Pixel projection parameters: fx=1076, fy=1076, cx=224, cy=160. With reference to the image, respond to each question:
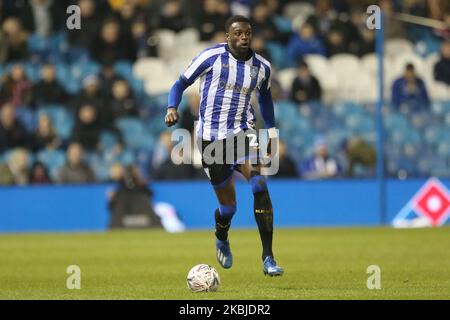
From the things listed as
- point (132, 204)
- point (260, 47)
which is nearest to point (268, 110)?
point (132, 204)

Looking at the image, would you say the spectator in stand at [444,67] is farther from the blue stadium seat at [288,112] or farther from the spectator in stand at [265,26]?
the spectator in stand at [265,26]

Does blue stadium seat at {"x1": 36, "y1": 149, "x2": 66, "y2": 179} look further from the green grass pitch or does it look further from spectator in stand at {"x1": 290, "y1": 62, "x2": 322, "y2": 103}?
spectator in stand at {"x1": 290, "y1": 62, "x2": 322, "y2": 103}

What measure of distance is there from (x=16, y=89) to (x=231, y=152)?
12355mm

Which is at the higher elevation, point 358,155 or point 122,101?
point 122,101

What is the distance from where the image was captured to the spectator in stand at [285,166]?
21.3 meters

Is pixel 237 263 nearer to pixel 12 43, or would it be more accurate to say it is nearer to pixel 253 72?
pixel 253 72

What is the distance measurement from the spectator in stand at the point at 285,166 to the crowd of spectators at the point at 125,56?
0.07 feet

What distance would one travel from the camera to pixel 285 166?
21.3 metres

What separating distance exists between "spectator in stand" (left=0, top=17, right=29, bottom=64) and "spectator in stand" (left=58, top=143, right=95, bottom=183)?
3.05 m

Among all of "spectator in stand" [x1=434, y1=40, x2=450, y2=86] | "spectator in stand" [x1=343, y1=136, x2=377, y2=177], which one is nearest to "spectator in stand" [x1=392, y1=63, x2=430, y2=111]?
"spectator in stand" [x1=434, y1=40, x2=450, y2=86]

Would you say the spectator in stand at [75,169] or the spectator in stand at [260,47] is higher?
the spectator in stand at [260,47]

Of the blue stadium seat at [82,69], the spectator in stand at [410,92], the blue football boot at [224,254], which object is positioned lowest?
the blue football boot at [224,254]

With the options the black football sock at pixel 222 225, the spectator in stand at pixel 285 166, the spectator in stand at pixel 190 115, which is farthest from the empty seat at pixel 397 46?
the black football sock at pixel 222 225

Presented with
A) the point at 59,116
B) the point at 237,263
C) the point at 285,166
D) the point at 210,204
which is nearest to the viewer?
the point at 237,263
